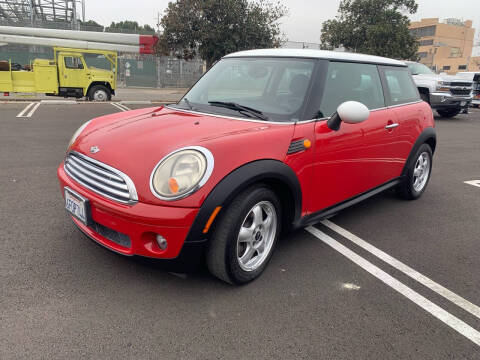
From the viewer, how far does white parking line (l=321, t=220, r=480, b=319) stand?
98.5 inches

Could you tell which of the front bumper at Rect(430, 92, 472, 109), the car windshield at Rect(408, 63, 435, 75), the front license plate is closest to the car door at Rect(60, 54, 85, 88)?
the car windshield at Rect(408, 63, 435, 75)

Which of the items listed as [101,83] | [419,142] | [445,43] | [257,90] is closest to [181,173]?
[257,90]

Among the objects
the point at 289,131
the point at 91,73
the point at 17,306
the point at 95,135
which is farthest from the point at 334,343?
the point at 91,73

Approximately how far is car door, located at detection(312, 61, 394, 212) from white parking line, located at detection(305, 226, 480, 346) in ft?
1.31

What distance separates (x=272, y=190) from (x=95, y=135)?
130 centimetres

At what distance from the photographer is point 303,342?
2096 mm

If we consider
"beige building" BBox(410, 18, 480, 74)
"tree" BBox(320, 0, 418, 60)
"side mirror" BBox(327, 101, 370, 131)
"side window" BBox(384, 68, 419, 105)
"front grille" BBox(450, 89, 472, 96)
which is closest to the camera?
"side mirror" BBox(327, 101, 370, 131)

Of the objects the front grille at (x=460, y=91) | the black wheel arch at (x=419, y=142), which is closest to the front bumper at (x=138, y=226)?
the black wheel arch at (x=419, y=142)

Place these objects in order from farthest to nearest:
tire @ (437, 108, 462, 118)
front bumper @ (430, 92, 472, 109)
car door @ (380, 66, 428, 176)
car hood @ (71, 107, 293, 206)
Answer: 1. tire @ (437, 108, 462, 118)
2. front bumper @ (430, 92, 472, 109)
3. car door @ (380, 66, 428, 176)
4. car hood @ (71, 107, 293, 206)

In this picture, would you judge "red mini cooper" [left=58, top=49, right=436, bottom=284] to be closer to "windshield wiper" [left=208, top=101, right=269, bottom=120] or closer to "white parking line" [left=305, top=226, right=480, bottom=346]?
"windshield wiper" [left=208, top=101, right=269, bottom=120]

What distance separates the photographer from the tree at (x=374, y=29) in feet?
70.9

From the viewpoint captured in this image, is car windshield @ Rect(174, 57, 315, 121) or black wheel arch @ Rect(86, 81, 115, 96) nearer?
car windshield @ Rect(174, 57, 315, 121)

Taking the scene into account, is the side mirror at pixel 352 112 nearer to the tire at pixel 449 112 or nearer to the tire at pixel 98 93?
the tire at pixel 449 112

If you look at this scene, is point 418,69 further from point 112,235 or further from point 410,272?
point 112,235
